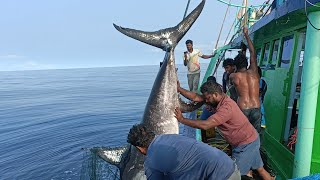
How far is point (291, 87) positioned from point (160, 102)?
235 cm

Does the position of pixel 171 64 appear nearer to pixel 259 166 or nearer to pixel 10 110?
pixel 259 166

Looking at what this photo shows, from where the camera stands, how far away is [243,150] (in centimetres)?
449

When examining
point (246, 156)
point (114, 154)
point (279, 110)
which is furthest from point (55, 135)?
point (246, 156)

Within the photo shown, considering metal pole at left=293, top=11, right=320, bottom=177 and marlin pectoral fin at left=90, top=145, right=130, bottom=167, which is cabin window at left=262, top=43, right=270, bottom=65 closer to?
metal pole at left=293, top=11, right=320, bottom=177

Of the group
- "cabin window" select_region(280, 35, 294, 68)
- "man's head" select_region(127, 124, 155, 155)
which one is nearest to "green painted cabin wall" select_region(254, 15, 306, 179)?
"cabin window" select_region(280, 35, 294, 68)

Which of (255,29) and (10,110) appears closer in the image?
(255,29)

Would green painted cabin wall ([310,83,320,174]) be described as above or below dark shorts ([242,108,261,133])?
below

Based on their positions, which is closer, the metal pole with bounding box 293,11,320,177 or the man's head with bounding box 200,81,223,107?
the metal pole with bounding box 293,11,320,177

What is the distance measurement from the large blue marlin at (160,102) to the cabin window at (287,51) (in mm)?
1979

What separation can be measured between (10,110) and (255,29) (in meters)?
23.4

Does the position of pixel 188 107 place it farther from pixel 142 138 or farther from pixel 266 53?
pixel 266 53

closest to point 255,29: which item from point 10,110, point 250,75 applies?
point 250,75

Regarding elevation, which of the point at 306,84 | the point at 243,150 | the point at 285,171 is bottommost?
the point at 285,171

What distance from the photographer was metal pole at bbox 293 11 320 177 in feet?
13.7
